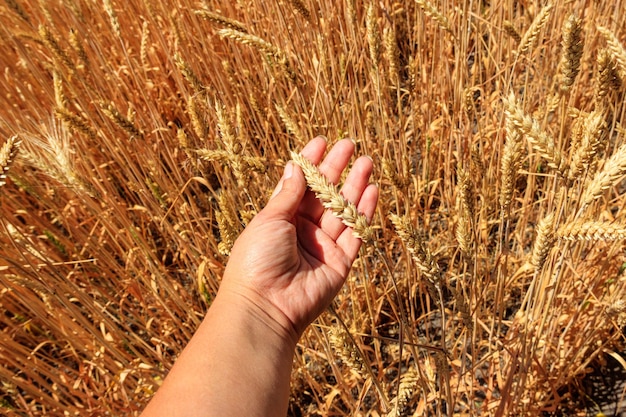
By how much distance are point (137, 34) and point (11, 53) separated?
0.75m

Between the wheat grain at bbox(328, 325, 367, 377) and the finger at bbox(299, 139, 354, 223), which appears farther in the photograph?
the finger at bbox(299, 139, 354, 223)

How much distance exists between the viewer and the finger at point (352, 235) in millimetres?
1336

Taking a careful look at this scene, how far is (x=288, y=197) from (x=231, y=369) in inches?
16.6

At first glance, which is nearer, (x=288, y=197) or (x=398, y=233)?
(x=398, y=233)

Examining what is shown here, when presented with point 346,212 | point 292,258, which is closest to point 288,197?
point 292,258

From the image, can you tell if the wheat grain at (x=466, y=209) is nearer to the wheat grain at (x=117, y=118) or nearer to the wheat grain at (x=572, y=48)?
the wheat grain at (x=572, y=48)

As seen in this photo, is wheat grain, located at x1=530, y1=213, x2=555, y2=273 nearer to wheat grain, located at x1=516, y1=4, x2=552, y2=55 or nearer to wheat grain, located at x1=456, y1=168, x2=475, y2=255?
wheat grain, located at x1=456, y1=168, x2=475, y2=255

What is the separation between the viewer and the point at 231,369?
104 cm

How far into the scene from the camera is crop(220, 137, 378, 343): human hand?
3.86 ft

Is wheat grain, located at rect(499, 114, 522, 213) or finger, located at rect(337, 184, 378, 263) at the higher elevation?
wheat grain, located at rect(499, 114, 522, 213)

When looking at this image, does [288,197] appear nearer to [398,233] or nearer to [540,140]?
[398,233]

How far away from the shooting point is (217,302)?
3.90 ft

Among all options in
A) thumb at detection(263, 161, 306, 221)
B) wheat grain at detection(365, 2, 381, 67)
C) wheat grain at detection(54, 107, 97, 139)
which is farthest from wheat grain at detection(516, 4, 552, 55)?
wheat grain at detection(54, 107, 97, 139)

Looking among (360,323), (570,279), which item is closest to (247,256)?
(360,323)
